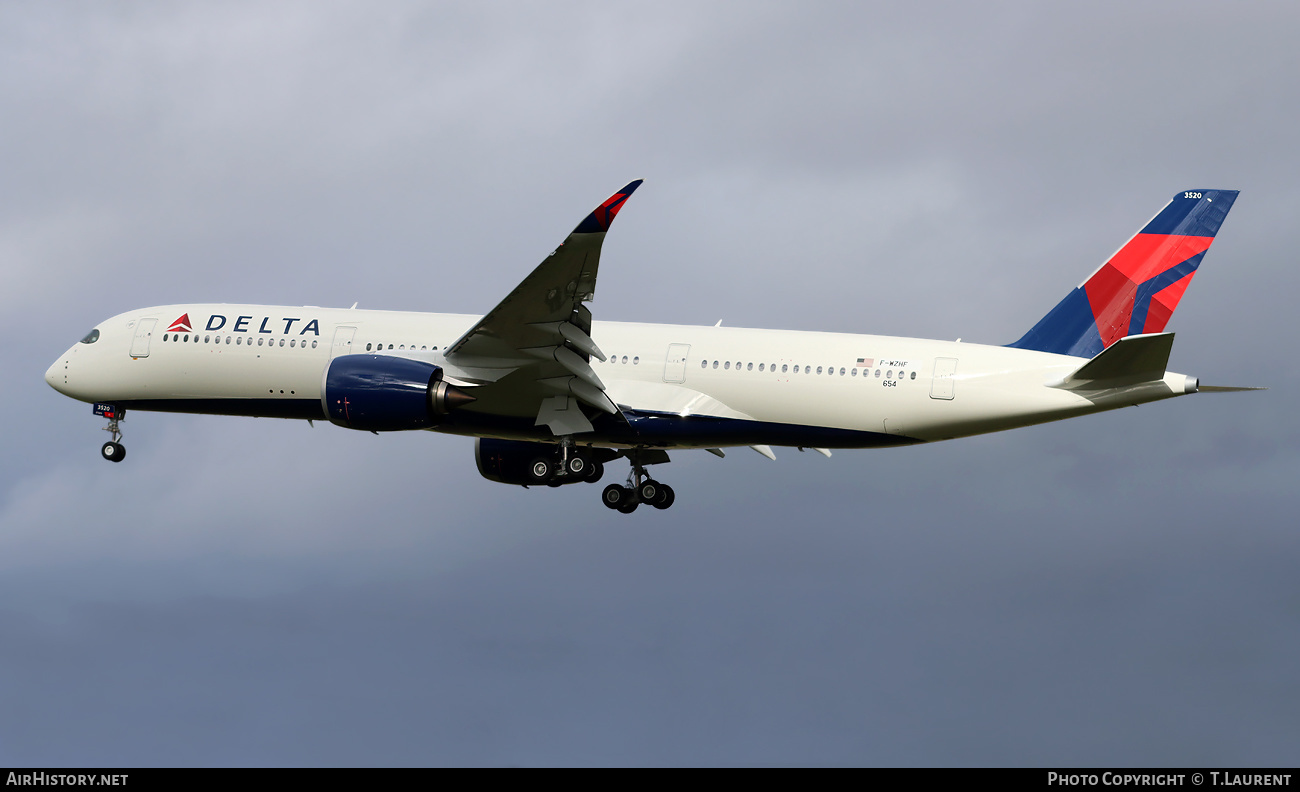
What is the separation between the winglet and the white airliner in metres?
1.18

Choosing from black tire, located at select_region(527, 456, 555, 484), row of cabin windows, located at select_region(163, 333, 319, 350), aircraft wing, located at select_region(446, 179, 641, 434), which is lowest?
black tire, located at select_region(527, 456, 555, 484)

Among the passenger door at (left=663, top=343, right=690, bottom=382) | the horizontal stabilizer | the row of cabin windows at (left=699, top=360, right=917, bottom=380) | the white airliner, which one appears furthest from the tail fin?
the passenger door at (left=663, top=343, right=690, bottom=382)

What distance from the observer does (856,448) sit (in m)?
36.0

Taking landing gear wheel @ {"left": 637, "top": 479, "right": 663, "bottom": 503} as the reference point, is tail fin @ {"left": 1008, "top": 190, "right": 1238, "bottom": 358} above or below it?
above

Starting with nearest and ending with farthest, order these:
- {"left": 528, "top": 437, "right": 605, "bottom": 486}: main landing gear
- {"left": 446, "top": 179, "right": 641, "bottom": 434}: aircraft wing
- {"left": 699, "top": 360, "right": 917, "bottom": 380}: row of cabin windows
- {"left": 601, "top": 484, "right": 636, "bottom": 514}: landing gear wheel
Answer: {"left": 446, "top": 179, "right": 641, "bottom": 434}: aircraft wing
{"left": 699, "top": 360, "right": 917, "bottom": 380}: row of cabin windows
{"left": 528, "top": 437, "right": 605, "bottom": 486}: main landing gear
{"left": 601, "top": 484, "right": 636, "bottom": 514}: landing gear wheel

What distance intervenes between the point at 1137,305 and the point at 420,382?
59.9 feet

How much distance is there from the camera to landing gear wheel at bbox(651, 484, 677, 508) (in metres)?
39.5

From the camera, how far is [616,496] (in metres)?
39.4

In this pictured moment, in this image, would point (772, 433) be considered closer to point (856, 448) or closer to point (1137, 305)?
point (856, 448)

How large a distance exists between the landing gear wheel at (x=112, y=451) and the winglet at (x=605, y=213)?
18.7 m

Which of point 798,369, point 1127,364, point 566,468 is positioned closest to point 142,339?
point 566,468

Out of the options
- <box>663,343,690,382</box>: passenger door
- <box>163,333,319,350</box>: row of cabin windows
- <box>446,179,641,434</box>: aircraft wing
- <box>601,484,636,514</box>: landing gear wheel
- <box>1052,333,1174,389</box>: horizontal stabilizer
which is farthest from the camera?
<box>601,484,636,514</box>: landing gear wheel

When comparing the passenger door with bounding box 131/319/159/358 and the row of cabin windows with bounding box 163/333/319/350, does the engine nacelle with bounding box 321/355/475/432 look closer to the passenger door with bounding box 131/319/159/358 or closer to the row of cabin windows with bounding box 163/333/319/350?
the row of cabin windows with bounding box 163/333/319/350

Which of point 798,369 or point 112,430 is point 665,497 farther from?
point 112,430
